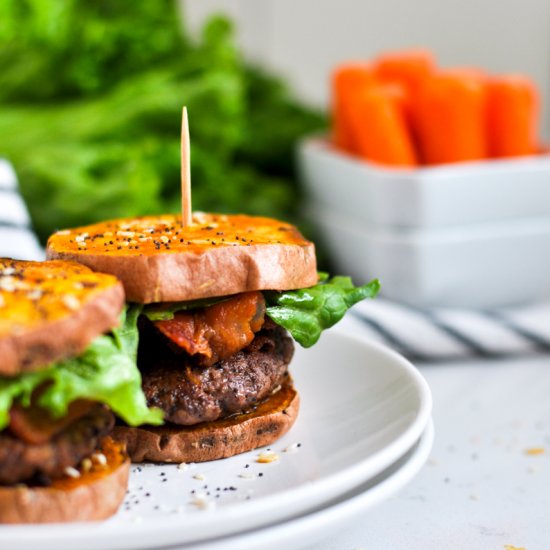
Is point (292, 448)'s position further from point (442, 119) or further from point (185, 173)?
point (442, 119)

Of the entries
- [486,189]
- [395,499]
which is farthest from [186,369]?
[486,189]

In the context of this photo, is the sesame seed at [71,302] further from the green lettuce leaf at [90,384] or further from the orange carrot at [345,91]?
the orange carrot at [345,91]

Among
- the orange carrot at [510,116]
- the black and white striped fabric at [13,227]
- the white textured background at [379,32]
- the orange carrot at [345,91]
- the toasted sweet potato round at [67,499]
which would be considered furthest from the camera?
the white textured background at [379,32]

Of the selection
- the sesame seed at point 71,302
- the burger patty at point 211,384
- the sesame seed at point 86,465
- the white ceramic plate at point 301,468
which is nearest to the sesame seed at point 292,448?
the white ceramic plate at point 301,468

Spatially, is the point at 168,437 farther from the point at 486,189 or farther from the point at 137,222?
the point at 486,189

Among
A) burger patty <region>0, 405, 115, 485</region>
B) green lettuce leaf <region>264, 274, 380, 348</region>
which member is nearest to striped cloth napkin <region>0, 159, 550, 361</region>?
green lettuce leaf <region>264, 274, 380, 348</region>

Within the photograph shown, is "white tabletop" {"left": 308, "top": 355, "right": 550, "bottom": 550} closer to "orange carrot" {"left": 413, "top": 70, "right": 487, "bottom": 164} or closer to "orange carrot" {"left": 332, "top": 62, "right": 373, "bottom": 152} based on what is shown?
"orange carrot" {"left": 413, "top": 70, "right": 487, "bottom": 164}

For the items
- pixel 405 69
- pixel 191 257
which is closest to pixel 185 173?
pixel 191 257
